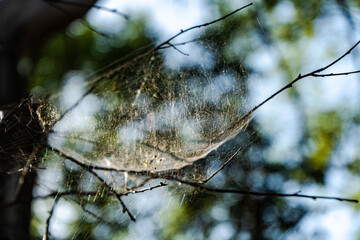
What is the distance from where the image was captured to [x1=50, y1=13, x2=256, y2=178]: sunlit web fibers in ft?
5.87

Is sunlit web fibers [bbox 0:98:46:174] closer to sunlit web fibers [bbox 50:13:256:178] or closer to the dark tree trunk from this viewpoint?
sunlit web fibers [bbox 50:13:256:178]

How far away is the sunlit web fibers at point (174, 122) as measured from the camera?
5.87ft

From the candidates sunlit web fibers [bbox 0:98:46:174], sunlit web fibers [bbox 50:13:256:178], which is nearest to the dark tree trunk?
sunlit web fibers [bbox 0:98:46:174]

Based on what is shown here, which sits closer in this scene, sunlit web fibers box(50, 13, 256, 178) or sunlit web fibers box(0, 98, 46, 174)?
sunlit web fibers box(0, 98, 46, 174)

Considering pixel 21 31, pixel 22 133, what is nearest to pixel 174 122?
pixel 22 133

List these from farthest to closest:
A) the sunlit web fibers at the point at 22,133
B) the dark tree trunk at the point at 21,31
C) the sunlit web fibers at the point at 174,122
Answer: the dark tree trunk at the point at 21,31 → the sunlit web fibers at the point at 174,122 → the sunlit web fibers at the point at 22,133

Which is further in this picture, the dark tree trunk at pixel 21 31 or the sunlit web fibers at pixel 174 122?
the dark tree trunk at pixel 21 31

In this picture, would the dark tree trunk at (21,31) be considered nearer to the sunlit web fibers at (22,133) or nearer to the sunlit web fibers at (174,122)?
the sunlit web fibers at (22,133)

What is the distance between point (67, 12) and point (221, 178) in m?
2.95

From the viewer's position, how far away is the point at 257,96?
1.73 meters

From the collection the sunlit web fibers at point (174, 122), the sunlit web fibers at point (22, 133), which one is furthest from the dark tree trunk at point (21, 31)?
the sunlit web fibers at point (174, 122)

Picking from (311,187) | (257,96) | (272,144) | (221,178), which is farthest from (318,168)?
(257,96)

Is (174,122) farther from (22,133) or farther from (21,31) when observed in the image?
(21,31)

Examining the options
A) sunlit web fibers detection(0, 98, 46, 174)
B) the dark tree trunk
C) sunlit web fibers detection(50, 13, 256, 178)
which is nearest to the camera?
sunlit web fibers detection(0, 98, 46, 174)
